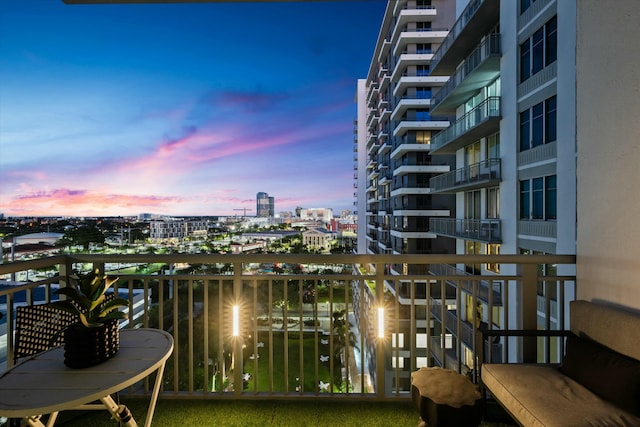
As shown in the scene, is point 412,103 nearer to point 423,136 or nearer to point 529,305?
point 423,136

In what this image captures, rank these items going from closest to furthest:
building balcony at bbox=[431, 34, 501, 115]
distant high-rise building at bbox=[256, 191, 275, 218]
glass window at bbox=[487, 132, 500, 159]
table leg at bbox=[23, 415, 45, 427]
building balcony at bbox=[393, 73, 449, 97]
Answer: table leg at bbox=[23, 415, 45, 427], building balcony at bbox=[431, 34, 501, 115], glass window at bbox=[487, 132, 500, 159], building balcony at bbox=[393, 73, 449, 97], distant high-rise building at bbox=[256, 191, 275, 218]

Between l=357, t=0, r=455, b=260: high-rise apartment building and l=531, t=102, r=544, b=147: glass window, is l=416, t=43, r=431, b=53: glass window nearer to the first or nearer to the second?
l=357, t=0, r=455, b=260: high-rise apartment building

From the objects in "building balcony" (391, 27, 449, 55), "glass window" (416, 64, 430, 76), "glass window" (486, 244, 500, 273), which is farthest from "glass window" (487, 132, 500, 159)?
"building balcony" (391, 27, 449, 55)

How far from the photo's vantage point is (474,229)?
1028 centimetres

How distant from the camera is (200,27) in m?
9.11

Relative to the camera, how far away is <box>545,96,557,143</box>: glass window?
23.6 feet

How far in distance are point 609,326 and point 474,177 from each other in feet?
30.4

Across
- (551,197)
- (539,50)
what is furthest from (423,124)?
(551,197)

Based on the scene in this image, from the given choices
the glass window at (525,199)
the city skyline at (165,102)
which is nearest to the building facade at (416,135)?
the city skyline at (165,102)

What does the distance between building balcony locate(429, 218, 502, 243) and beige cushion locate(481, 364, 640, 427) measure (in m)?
8.26

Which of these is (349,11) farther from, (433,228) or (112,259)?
(112,259)

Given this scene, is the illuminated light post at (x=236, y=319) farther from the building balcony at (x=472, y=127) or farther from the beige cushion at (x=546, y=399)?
the building balcony at (x=472, y=127)

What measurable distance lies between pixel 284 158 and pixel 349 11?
1133 centimetres

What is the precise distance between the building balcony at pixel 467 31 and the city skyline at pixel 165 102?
200 inches
